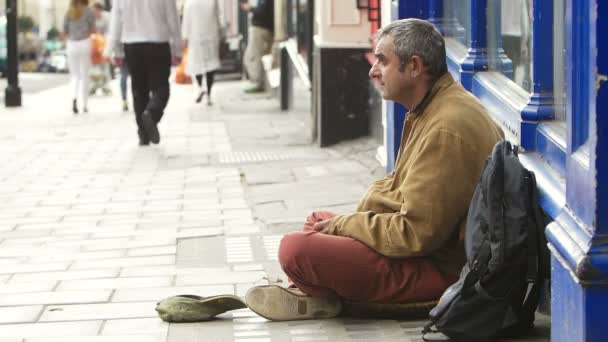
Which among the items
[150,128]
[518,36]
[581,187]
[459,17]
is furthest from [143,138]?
[581,187]

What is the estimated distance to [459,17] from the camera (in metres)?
7.45

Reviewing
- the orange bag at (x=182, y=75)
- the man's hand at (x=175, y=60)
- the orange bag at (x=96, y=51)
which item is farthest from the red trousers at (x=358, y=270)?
the orange bag at (x=182, y=75)

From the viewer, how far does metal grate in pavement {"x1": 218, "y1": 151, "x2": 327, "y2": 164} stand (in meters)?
11.2

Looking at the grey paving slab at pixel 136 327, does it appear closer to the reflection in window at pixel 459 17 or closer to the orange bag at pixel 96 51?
the reflection in window at pixel 459 17

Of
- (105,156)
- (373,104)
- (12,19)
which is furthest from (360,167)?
(12,19)

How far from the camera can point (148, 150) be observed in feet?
40.7

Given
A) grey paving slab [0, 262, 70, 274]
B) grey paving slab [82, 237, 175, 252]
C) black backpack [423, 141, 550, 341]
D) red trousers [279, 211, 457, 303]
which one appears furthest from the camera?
grey paving slab [82, 237, 175, 252]

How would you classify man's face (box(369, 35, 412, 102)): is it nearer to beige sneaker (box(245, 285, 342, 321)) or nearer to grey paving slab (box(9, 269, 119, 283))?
beige sneaker (box(245, 285, 342, 321))

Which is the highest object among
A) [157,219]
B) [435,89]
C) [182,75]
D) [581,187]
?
[435,89]

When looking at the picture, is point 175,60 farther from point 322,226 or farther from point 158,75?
point 322,226

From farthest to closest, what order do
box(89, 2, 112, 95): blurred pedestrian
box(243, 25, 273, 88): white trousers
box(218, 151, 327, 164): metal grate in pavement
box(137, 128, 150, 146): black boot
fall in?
box(89, 2, 112, 95): blurred pedestrian < box(243, 25, 273, 88): white trousers < box(137, 128, 150, 146): black boot < box(218, 151, 327, 164): metal grate in pavement

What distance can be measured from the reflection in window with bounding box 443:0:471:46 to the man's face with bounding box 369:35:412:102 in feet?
7.88

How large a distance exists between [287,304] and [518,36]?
182cm

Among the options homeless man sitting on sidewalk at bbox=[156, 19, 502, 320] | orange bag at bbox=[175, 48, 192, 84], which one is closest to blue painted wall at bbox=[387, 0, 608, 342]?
homeless man sitting on sidewalk at bbox=[156, 19, 502, 320]
